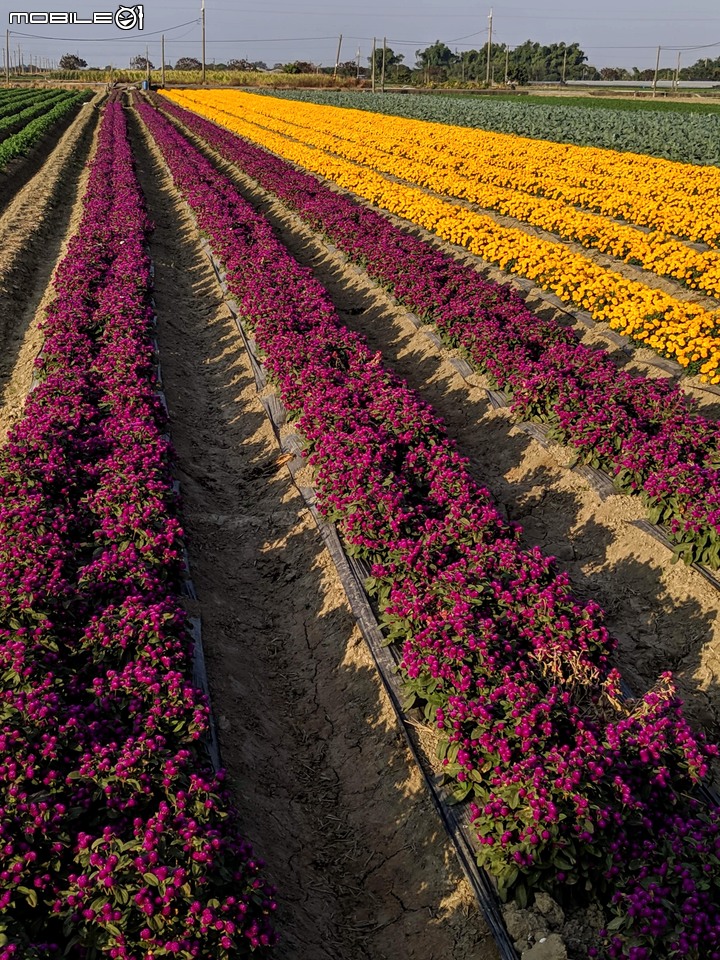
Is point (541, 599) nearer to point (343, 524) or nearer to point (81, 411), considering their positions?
point (343, 524)

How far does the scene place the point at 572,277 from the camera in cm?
1380

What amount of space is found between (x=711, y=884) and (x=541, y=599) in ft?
7.41

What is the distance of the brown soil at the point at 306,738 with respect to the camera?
4.65 metres

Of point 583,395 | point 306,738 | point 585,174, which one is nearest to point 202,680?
point 306,738

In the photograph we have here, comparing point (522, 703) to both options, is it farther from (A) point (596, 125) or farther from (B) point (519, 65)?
(B) point (519, 65)

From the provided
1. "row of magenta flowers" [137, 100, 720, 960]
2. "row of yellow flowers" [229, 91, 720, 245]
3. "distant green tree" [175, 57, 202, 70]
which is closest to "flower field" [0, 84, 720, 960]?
"row of magenta flowers" [137, 100, 720, 960]

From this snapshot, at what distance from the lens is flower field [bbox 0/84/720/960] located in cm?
384

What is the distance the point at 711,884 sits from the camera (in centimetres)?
396

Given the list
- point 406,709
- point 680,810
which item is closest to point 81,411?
point 406,709

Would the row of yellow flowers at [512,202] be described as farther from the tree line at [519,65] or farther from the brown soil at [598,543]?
the tree line at [519,65]

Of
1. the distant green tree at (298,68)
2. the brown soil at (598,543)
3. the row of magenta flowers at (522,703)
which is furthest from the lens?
the distant green tree at (298,68)

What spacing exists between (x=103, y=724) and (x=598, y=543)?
5537 mm

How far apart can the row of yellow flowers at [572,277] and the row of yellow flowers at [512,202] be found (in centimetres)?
81

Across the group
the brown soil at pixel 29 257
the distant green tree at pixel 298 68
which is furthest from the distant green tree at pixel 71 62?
the brown soil at pixel 29 257
